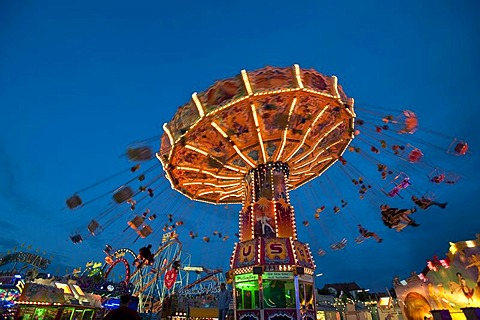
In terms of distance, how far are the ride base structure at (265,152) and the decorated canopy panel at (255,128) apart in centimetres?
4

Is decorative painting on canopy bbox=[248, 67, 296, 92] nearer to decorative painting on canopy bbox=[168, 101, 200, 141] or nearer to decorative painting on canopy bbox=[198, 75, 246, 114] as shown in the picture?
decorative painting on canopy bbox=[198, 75, 246, 114]

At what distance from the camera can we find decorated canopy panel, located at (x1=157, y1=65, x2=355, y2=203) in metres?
12.2

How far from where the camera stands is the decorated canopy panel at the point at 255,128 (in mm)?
12242

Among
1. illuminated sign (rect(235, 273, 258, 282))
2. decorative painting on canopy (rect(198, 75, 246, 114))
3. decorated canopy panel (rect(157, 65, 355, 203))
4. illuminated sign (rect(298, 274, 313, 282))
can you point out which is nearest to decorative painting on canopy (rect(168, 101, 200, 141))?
decorated canopy panel (rect(157, 65, 355, 203))

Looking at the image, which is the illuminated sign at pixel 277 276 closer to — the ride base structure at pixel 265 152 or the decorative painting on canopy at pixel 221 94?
the ride base structure at pixel 265 152

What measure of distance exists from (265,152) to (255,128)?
1648mm

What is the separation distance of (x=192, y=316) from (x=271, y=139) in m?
18.0

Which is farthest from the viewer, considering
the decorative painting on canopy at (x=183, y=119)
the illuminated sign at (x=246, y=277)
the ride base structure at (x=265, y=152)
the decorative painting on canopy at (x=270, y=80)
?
the illuminated sign at (x=246, y=277)

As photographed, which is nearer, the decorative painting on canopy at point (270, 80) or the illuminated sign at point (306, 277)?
the decorative painting on canopy at point (270, 80)

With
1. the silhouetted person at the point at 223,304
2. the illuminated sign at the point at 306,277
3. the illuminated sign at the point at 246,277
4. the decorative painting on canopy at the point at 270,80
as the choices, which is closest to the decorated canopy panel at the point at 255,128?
the decorative painting on canopy at the point at 270,80

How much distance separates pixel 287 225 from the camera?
14.2 meters

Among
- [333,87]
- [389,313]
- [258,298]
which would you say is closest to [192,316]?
[258,298]

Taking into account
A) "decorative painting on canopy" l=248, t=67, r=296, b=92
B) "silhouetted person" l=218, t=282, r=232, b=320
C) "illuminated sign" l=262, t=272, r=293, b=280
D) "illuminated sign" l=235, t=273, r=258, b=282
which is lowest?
"illuminated sign" l=262, t=272, r=293, b=280

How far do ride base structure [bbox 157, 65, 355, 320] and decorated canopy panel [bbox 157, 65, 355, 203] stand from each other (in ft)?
0.14
